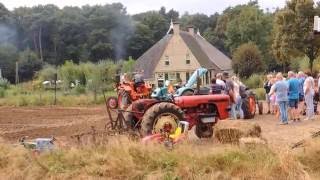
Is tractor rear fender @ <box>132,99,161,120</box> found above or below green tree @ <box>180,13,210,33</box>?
→ below

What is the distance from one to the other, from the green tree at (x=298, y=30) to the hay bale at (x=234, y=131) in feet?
99.1

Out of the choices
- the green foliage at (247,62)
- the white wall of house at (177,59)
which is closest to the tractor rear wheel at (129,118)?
the green foliage at (247,62)

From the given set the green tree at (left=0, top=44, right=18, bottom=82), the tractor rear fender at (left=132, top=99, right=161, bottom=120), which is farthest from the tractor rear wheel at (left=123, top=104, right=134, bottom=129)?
the green tree at (left=0, top=44, right=18, bottom=82)

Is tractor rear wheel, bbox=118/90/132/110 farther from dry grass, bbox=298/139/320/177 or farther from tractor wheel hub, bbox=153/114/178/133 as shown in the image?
dry grass, bbox=298/139/320/177

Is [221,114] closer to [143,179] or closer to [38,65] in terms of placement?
[143,179]

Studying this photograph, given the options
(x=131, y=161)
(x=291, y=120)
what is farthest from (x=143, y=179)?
(x=291, y=120)

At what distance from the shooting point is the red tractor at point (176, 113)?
526 inches

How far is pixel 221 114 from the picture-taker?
1483 cm

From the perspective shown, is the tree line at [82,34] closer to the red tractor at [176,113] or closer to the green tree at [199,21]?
the green tree at [199,21]

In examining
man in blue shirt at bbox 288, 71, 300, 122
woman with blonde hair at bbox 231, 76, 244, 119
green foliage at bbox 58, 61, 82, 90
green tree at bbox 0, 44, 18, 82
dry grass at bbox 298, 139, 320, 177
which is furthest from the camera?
green tree at bbox 0, 44, 18, 82

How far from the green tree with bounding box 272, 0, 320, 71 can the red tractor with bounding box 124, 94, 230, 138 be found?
92.7 ft

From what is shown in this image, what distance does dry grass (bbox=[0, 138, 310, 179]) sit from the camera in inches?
360

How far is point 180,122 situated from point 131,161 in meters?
3.66

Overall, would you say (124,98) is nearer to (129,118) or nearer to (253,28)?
(129,118)
